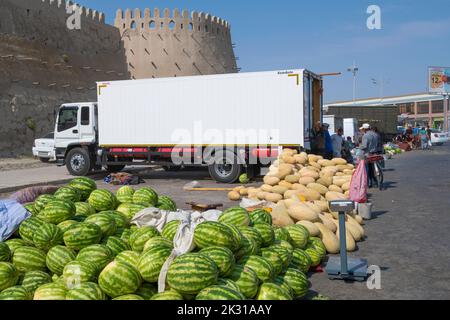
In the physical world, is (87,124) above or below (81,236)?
above

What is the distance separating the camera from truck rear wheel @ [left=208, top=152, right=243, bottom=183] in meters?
15.4

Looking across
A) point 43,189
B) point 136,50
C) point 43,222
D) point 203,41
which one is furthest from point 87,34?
point 43,222

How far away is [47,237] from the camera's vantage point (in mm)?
4863

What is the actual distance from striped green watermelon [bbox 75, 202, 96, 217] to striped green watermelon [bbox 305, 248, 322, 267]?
284 cm

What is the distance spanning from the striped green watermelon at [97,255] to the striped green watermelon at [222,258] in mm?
967

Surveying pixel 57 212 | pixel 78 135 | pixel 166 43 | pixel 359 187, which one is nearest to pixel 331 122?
pixel 78 135

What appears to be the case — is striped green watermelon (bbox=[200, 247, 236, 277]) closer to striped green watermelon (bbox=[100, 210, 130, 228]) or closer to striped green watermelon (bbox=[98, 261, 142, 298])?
striped green watermelon (bbox=[98, 261, 142, 298])

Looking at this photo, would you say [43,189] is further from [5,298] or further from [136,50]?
[136,50]

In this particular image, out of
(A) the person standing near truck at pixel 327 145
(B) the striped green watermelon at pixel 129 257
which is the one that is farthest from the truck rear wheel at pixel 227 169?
(B) the striped green watermelon at pixel 129 257

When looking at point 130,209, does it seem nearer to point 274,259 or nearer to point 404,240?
point 274,259

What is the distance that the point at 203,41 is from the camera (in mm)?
57531

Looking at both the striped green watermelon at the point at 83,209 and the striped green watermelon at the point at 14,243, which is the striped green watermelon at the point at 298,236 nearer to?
the striped green watermelon at the point at 83,209

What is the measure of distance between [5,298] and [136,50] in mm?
52854

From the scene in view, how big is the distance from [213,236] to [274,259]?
0.74 metres
